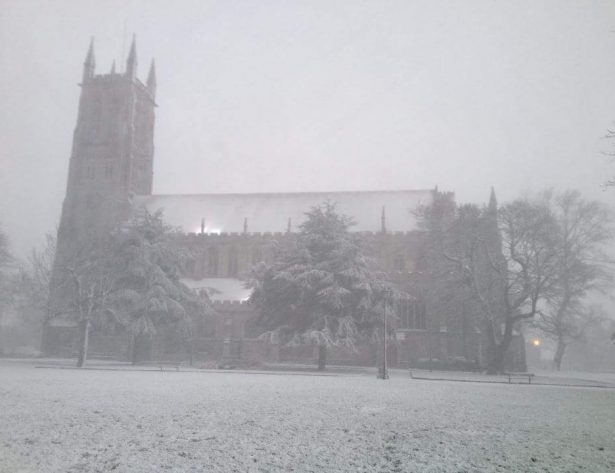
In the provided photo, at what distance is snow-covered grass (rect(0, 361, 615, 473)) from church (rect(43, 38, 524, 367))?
3058 centimetres

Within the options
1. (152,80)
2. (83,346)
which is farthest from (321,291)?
(152,80)

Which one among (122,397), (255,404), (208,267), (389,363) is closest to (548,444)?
(255,404)

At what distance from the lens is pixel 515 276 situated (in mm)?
40000

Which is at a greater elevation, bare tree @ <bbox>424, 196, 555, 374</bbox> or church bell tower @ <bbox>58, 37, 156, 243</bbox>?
church bell tower @ <bbox>58, 37, 156, 243</bbox>

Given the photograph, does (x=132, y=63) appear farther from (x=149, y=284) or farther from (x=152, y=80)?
(x=149, y=284)

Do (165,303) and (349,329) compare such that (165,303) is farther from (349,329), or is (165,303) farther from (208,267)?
(208,267)

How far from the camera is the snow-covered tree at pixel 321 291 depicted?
35750mm

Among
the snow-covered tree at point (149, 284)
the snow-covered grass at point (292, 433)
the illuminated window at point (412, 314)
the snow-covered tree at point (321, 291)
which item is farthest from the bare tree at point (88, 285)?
the illuminated window at point (412, 314)

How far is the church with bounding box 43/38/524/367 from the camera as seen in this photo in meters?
49.5

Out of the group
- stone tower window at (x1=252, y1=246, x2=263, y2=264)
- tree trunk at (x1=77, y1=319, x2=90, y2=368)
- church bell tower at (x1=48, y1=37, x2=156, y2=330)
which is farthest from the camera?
church bell tower at (x1=48, y1=37, x2=156, y2=330)

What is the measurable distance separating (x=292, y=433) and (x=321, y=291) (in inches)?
967

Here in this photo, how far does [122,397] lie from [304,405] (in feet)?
16.8

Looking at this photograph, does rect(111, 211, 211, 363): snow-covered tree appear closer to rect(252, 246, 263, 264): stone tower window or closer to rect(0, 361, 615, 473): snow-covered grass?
rect(252, 246, 263, 264): stone tower window

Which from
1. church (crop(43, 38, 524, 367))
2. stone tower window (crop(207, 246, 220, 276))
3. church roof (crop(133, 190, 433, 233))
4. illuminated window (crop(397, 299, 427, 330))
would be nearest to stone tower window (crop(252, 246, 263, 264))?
church (crop(43, 38, 524, 367))
